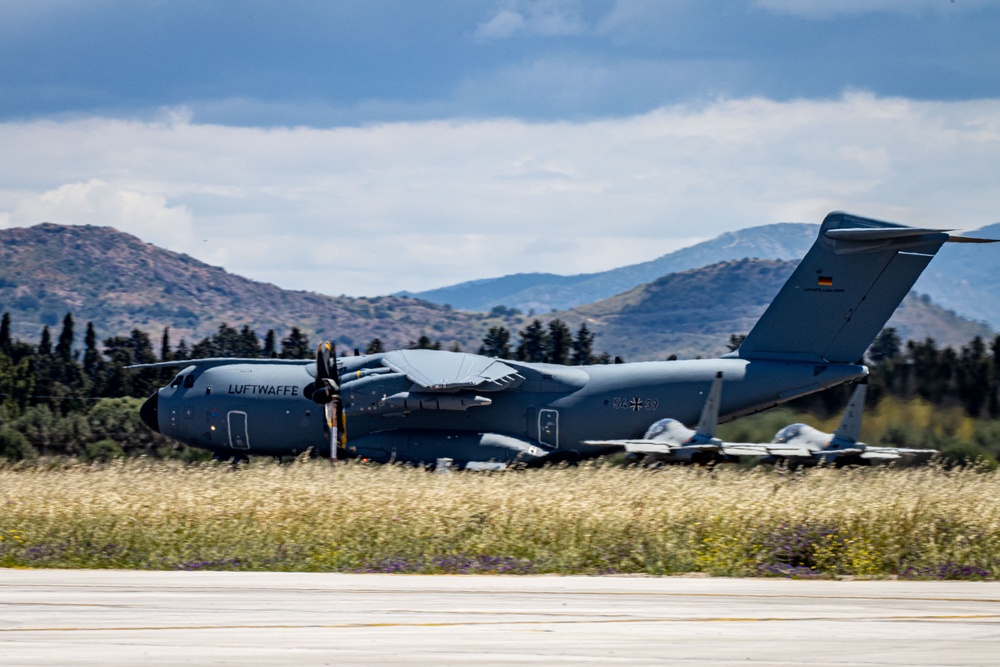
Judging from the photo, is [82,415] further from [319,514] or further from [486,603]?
[486,603]

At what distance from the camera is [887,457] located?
1022 inches

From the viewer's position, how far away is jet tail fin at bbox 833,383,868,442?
26.1 m

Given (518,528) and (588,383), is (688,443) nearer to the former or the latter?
(588,383)

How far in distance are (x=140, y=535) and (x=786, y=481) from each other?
12085mm

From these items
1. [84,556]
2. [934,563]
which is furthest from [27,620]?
[934,563]

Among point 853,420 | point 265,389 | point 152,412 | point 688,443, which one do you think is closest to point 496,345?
point 152,412

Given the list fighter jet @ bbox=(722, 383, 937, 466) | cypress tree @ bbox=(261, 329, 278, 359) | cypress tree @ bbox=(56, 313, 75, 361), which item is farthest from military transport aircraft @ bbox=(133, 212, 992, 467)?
cypress tree @ bbox=(56, 313, 75, 361)

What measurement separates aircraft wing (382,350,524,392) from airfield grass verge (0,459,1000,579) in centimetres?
622

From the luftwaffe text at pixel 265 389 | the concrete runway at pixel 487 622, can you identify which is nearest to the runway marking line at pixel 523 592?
the concrete runway at pixel 487 622

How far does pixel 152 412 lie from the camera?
32.0 meters

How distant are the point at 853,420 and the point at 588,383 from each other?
651cm

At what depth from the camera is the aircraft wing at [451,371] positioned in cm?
2744

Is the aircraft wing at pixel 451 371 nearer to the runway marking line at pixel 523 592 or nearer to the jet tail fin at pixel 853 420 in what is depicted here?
the jet tail fin at pixel 853 420

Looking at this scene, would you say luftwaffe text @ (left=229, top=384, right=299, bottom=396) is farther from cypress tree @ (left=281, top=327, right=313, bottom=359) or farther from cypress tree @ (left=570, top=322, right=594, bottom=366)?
cypress tree @ (left=570, top=322, right=594, bottom=366)
